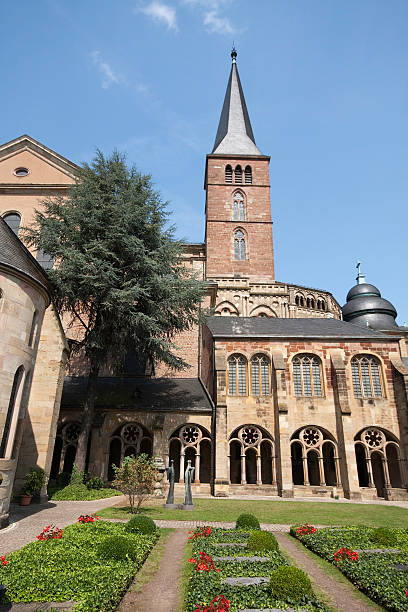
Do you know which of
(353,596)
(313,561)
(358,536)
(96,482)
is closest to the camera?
(353,596)

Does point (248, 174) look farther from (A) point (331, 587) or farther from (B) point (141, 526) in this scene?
(A) point (331, 587)

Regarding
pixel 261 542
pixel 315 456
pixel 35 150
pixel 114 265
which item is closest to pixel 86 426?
pixel 114 265

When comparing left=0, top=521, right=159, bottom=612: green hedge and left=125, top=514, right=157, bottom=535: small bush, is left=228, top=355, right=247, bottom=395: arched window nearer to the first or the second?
left=125, top=514, right=157, bottom=535: small bush

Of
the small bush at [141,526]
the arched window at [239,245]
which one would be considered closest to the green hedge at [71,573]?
the small bush at [141,526]

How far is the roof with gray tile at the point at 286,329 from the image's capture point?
22.9 m

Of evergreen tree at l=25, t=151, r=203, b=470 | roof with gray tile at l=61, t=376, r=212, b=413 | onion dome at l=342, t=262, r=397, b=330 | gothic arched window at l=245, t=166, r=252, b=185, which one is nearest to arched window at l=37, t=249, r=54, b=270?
evergreen tree at l=25, t=151, r=203, b=470

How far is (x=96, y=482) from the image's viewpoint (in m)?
17.7

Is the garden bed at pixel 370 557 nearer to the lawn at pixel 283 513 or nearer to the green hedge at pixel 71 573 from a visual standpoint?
the lawn at pixel 283 513

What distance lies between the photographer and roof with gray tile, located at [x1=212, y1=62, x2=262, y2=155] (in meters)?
47.6

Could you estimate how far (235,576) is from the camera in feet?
20.9

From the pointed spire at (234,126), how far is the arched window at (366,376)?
32.5m

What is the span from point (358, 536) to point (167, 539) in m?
4.53

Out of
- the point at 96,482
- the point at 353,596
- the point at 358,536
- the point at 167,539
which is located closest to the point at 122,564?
the point at 167,539

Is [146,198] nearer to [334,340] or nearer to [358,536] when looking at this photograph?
[334,340]
